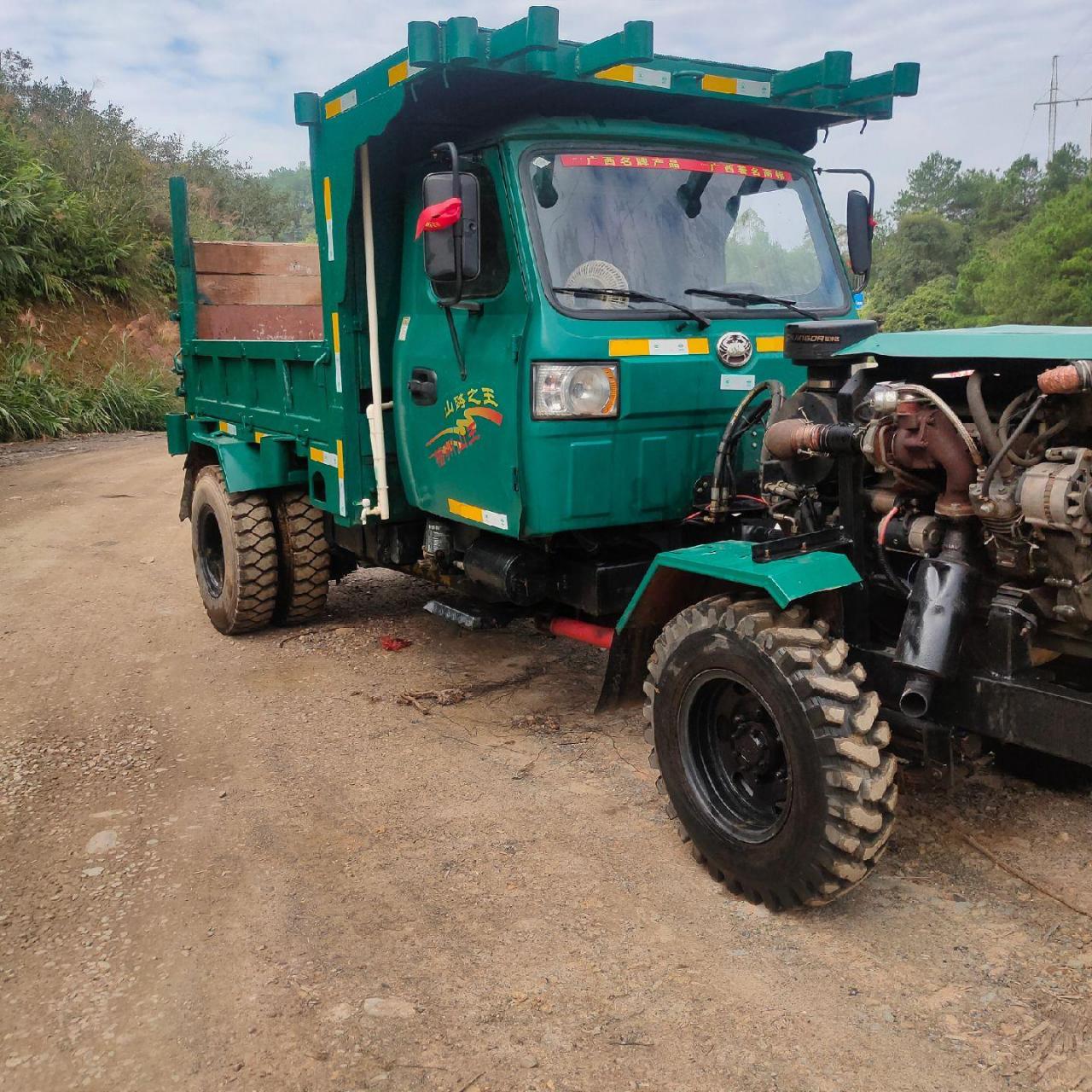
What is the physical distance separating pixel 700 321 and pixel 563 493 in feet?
2.97

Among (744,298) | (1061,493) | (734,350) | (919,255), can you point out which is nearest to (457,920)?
(1061,493)

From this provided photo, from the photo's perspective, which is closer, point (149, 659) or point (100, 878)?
point (100, 878)

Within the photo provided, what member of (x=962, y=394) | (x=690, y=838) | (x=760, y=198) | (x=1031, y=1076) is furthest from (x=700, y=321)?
(x=1031, y=1076)

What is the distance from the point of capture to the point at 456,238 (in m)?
4.09

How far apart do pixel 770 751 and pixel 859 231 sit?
3.06 metres

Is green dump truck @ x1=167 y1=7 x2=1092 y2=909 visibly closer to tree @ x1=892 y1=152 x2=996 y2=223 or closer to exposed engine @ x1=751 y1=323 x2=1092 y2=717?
exposed engine @ x1=751 y1=323 x2=1092 y2=717

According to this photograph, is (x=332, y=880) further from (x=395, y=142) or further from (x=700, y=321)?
(x=395, y=142)

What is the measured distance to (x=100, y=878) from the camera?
3.63 m

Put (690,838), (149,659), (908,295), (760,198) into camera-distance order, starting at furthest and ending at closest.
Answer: (908,295) → (149,659) → (760,198) → (690,838)

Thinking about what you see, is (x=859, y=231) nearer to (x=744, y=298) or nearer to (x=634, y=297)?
(x=744, y=298)

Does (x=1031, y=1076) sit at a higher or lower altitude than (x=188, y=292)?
lower

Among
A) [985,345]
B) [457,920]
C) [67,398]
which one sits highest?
[985,345]

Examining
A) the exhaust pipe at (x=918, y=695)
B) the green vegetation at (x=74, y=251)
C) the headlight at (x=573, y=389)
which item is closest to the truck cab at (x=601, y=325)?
the headlight at (x=573, y=389)

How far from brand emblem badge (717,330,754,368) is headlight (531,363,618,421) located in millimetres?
524
